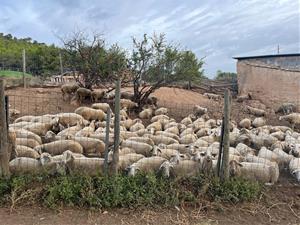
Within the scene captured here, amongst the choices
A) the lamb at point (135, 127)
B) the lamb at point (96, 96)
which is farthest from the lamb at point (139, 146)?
the lamb at point (96, 96)

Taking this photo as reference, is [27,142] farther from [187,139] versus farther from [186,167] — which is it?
[187,139]

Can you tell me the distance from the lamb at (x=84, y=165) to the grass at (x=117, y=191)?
0.29m

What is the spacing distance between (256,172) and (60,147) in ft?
12.0

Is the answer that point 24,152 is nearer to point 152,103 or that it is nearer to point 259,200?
point 259,200

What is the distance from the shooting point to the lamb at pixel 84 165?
619 cm

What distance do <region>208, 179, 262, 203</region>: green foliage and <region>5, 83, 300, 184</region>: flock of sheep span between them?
0.36 meters

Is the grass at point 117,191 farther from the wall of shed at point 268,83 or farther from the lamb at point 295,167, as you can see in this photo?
the wall of shed at point 268,83

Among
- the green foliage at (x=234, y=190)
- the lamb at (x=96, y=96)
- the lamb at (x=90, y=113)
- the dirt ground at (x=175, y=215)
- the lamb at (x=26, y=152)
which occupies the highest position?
the lamb at (x=96, y=96)

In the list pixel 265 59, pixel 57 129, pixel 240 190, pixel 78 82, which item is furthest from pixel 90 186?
pixel 265 59

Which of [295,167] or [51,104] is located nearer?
[295,167]

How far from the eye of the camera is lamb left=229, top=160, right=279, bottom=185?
643cm

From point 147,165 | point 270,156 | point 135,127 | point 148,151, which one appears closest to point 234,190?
point 147,165

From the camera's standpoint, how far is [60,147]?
7.27 metres

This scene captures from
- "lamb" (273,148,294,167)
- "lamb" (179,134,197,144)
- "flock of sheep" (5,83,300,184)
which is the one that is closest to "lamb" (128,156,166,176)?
"flock of sheep" (5,83,300,184)
